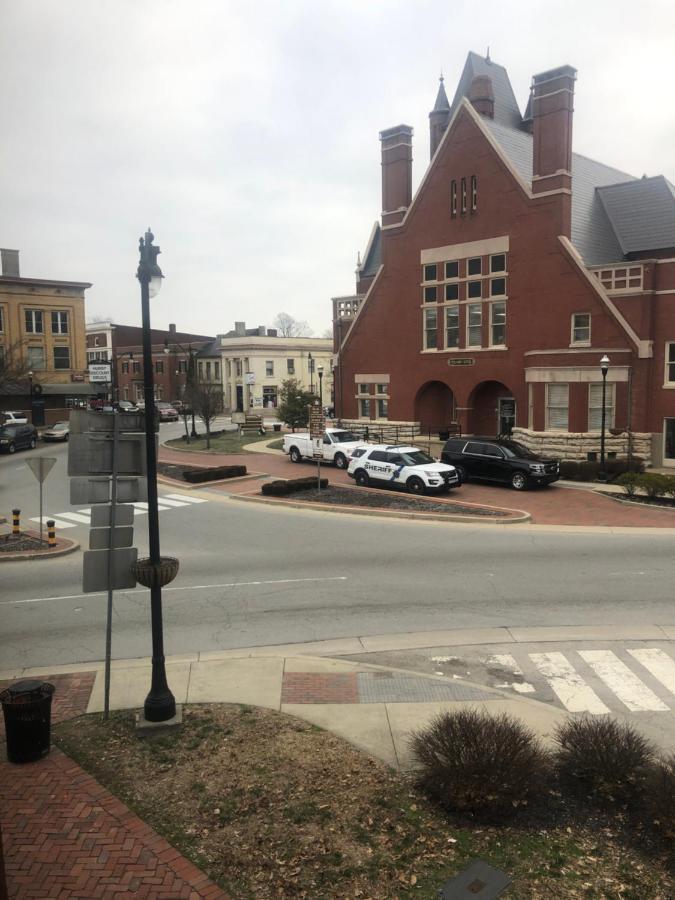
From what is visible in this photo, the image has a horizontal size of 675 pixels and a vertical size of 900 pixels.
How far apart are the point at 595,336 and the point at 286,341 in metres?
54.7

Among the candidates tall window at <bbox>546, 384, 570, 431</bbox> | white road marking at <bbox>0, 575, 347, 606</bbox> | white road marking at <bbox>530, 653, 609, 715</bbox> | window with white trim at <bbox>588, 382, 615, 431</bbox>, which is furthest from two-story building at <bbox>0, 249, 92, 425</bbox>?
white road marking at <bbox>530, 653, 609, 715</bbox>

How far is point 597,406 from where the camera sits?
31.7 m

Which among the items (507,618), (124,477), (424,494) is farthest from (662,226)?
(124,477)

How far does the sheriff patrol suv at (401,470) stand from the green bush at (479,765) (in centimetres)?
1849

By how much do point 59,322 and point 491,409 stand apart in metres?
42.4

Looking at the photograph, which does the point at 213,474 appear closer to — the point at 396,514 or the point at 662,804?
the point at 396,514

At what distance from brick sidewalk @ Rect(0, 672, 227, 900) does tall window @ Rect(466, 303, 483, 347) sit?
3306 centimetres

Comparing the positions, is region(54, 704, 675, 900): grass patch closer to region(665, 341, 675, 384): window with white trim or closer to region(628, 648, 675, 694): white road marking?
region(628, 648, 675, 694): white road marking

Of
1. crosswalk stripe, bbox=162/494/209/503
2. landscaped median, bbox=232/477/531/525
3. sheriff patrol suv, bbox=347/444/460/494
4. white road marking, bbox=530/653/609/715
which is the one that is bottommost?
white road marking, bbox=530/653/609/715

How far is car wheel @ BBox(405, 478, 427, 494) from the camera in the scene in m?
25.8

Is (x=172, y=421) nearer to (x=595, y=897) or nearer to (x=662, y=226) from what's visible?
(x=662, y=226)

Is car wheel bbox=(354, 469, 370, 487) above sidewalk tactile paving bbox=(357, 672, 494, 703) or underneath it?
above

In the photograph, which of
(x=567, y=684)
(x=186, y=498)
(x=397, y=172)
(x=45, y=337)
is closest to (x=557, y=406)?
(x=186, y=498)

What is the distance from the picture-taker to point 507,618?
1269 centimetres
